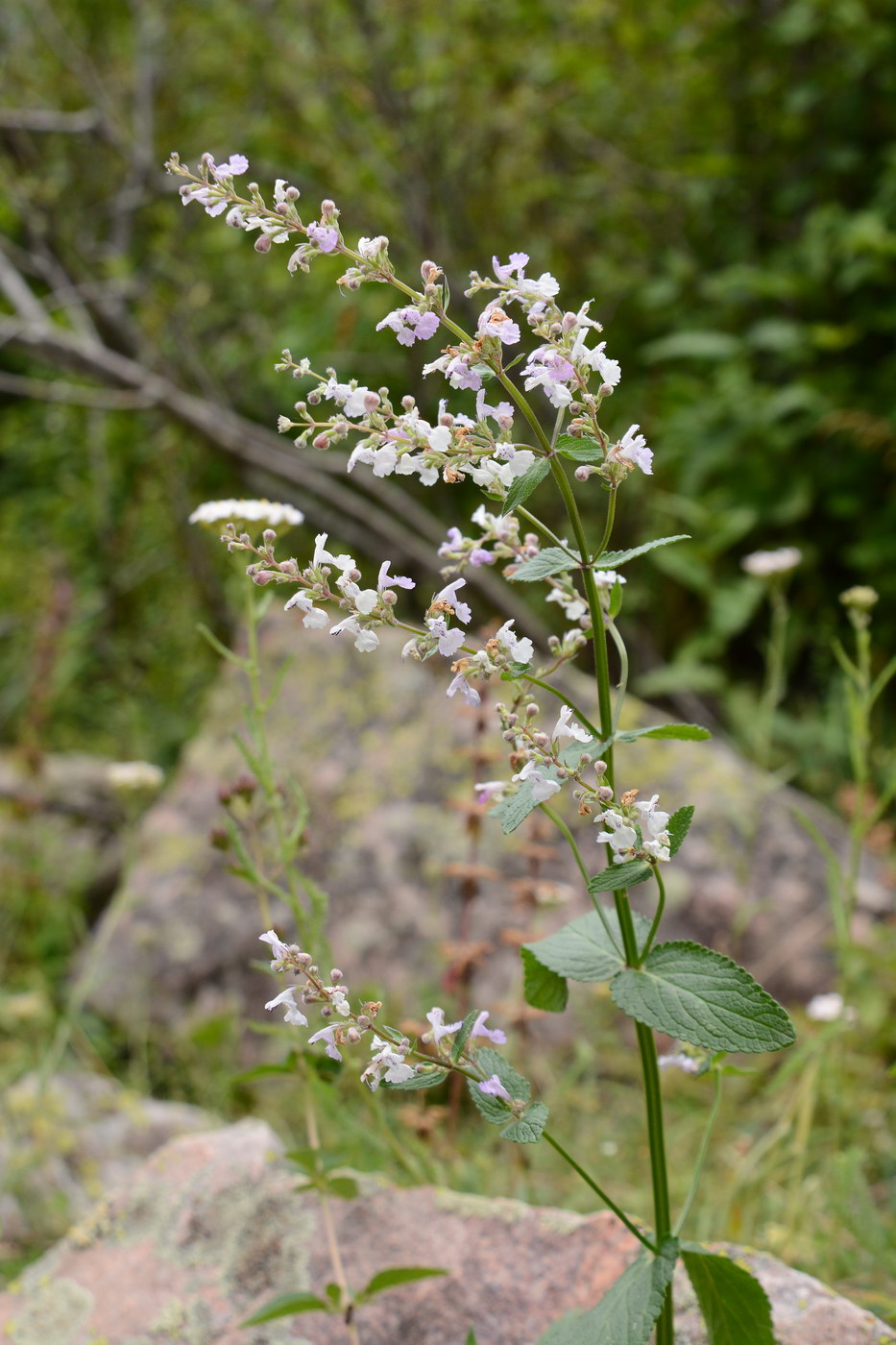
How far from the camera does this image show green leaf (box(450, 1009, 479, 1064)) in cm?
79

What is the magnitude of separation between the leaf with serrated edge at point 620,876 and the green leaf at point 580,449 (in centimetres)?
32

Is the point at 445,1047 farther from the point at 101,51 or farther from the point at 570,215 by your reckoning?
the point at 101,51

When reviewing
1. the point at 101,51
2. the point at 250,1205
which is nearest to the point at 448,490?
the point at 101,51

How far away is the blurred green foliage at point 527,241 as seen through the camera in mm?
3758

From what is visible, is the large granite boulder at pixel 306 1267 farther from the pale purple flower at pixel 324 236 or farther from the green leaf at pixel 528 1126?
the pale purple flower at pixel 324 236

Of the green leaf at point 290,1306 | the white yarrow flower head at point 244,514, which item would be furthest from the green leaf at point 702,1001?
the white yarrow flower head at point 244,514

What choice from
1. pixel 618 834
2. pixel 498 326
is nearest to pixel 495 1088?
pixel 618 834

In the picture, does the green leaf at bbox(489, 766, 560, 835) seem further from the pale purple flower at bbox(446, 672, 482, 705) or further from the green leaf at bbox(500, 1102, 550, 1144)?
the green leaf at bbox(500, 1102, 550, 1144)

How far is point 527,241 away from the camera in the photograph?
13.8ft

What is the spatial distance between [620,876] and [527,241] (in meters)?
3.92

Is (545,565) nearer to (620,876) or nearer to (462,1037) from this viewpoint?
(620,876)

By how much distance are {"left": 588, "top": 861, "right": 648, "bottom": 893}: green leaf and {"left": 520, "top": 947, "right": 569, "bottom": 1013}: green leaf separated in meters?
0.21

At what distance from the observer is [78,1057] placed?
2.79 m

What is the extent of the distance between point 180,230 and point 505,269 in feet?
13.2
